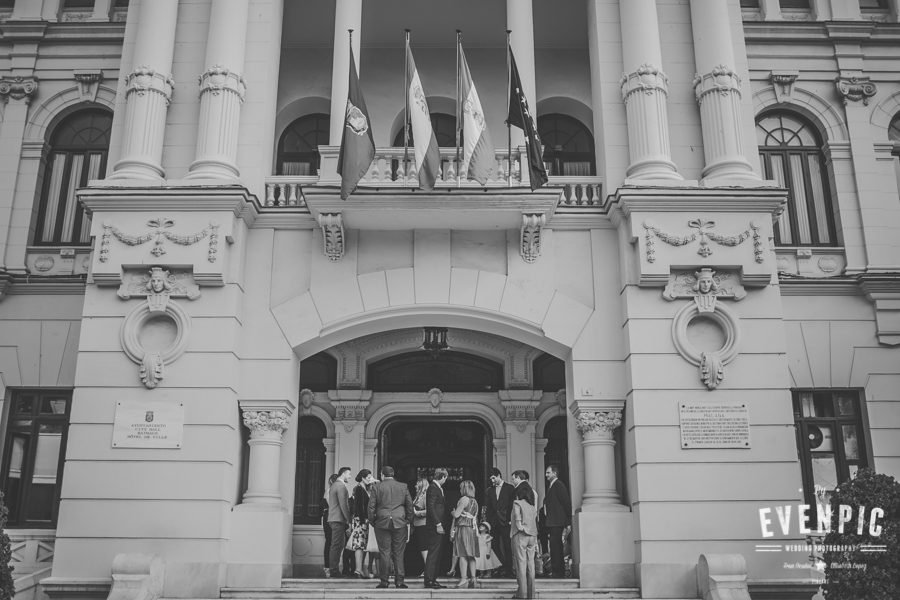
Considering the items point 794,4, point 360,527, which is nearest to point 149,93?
point 360,527

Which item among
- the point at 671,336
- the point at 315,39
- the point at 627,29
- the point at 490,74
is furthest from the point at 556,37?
the point at 671,336

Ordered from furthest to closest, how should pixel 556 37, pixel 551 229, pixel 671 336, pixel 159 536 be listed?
pixel 556 37
pixel 551 229
pixel 671 336
pixel 159 536

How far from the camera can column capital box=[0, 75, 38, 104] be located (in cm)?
2112

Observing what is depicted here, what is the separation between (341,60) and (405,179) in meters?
3.04

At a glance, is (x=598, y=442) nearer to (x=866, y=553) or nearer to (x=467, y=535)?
(x=467, y=535)

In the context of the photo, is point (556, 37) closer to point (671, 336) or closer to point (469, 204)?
point (469, 204)

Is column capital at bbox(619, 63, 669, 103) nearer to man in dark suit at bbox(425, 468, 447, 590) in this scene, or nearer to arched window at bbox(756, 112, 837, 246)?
arched window at bbox(756, 112, 837, 246)

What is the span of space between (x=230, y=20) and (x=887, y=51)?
14708mm

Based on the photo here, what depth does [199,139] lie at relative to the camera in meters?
17.3

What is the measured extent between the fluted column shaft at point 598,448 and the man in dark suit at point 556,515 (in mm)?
397

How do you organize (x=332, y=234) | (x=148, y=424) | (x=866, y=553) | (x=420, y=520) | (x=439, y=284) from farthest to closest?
1. (x=439, y=284)
2. (x=332, y=234)
3. (x=148, y=424)
4. (x=420, y=520)
5. (x=866, y=553)

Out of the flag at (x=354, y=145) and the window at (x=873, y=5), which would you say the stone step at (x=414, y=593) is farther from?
the window at (x=873, y=5)

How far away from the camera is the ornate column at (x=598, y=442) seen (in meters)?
16.5

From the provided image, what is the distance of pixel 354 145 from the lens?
1622 cm
